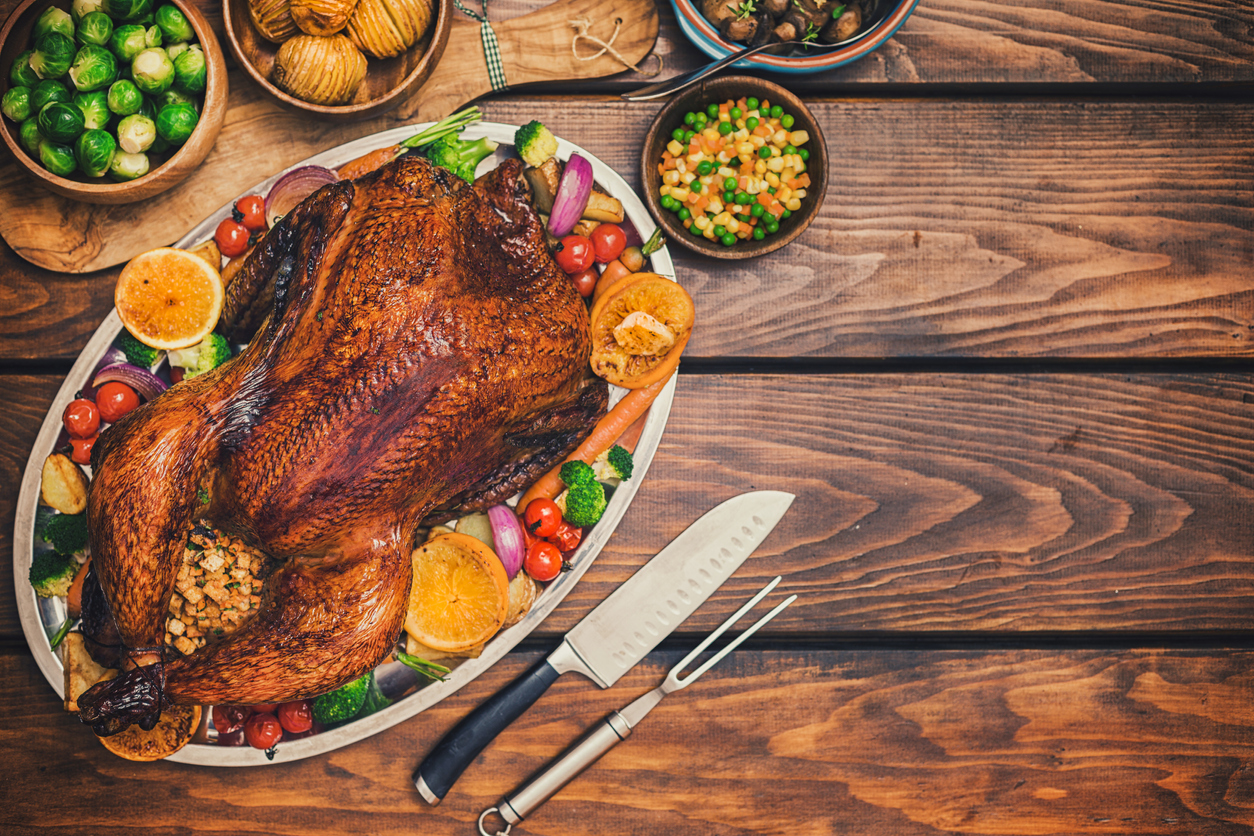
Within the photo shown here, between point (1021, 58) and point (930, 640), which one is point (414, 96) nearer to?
point (1021, 58)

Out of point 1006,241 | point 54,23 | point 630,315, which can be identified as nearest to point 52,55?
point 54,23

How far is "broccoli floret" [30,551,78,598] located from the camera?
194 centimetres

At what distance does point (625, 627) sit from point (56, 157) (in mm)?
1854

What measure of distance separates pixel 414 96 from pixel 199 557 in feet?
4.27

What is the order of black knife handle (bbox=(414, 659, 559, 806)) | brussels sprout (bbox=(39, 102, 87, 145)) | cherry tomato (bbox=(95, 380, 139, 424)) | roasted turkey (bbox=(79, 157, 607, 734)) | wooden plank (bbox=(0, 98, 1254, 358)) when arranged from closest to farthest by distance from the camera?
roasted turkey (bbox=(79, 157, 607, 734)), brussels sprout (bbox=(39, 102, 87, 145)), cherry tomato (bbox=(95, 380, 139, 424)), black knife handle (bbox=(414, 659, 559, 806)), wooden plank (bbox=(0, 98, 1254, 358))

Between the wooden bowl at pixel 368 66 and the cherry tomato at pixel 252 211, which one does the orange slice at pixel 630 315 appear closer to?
the wooden bowl at pixel 368 66

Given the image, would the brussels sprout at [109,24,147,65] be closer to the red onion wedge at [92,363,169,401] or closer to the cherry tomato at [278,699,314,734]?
the red onion wedge at [92,363,169,401]

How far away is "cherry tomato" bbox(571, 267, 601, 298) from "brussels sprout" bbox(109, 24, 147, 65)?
121cm

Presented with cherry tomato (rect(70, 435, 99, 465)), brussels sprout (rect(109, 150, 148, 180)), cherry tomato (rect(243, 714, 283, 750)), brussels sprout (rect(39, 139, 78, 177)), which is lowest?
cherry tomato (rect(243, 714, 283, 750))

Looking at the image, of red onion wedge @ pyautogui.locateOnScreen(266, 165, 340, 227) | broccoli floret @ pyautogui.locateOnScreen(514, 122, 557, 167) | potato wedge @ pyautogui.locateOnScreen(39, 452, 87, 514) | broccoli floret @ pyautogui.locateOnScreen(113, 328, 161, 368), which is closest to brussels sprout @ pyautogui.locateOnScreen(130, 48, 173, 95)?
red onion wedge @ pyautogui.locateOnScreen(266, 165, 340, 227)

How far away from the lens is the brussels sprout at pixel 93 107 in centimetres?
188

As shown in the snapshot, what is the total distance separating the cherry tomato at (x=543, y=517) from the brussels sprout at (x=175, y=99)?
4.38 ft

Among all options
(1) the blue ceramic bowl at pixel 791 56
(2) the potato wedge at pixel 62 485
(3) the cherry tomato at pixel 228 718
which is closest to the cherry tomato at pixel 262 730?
(3) the cherry tomato at pixel 228 718

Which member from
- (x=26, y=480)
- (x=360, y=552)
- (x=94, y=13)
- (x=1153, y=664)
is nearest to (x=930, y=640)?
(x=1153, y=664)
